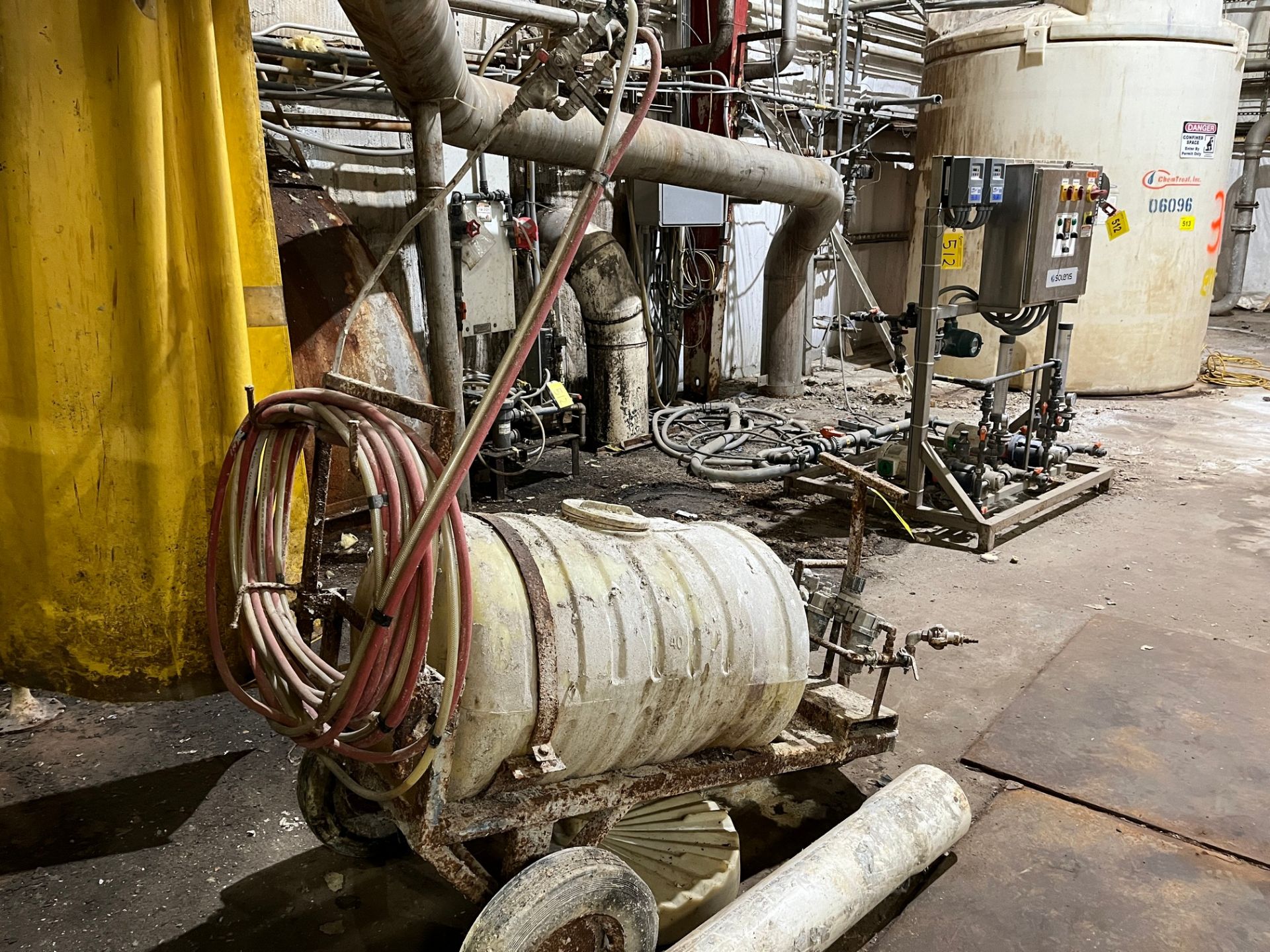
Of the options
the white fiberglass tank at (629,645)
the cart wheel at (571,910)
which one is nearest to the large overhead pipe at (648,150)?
the white fiberglass tank at (629,645)

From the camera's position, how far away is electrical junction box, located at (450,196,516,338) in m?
4.94

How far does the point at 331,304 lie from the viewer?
427 cm

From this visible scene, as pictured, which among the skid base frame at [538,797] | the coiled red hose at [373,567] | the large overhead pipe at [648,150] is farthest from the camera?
the large overhead pipe at [648,150]

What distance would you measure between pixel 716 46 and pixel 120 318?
5.36 m

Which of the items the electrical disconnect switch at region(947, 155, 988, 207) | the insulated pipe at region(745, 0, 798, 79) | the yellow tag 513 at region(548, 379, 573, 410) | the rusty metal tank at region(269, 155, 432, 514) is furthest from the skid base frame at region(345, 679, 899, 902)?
the insulated pipe at region(745, 0, 798, 79)

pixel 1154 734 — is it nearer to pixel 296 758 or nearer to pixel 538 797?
pixel 538 797

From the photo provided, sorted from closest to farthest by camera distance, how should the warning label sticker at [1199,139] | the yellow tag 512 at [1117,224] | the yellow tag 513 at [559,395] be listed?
the yellow tag 513 at [559,395] → the yellow tag 512 at [1117,224] → the warning label sticker at [1199,139]

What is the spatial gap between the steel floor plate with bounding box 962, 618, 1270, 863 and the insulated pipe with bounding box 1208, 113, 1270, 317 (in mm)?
9784

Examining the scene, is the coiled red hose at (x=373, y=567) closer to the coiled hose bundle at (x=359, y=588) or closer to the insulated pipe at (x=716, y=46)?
the coiled hose bundle at (x=359, y=588)

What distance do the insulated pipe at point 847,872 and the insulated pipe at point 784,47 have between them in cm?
557

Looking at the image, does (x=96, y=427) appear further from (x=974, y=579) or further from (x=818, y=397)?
(x=818, y=397)

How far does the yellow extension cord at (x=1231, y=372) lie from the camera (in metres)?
8.03

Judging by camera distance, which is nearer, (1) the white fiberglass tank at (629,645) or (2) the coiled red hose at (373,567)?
(2) the coiled red hose at (373,567)

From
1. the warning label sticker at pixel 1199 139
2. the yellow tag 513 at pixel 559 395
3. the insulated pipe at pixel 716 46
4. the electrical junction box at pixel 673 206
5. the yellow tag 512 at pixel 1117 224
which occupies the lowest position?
the yellow tag 513 at pixel 559 395
